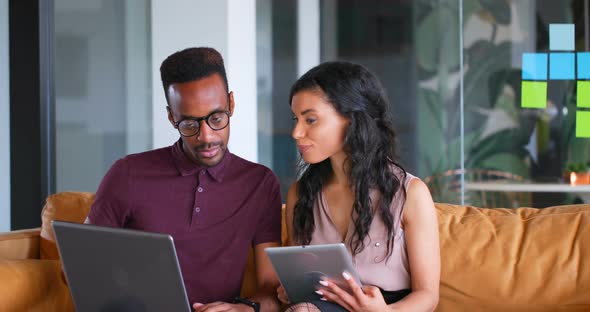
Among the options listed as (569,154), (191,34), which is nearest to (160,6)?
→ (191,34)

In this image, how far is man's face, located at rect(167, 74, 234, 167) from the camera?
7.28ft

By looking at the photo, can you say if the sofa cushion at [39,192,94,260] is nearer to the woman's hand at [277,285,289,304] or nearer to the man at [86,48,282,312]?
the man at [86,48,282,312]

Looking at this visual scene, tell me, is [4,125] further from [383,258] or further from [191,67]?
[383,258]

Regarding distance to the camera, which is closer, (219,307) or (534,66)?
(219,307)

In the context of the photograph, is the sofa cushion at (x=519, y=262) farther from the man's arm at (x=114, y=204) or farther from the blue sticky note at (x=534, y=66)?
the blue sticky note at (x=534, y=66)

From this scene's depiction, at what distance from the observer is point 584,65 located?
14.1 ft

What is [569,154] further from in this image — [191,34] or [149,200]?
[149,200]

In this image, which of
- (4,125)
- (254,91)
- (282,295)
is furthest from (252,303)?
(4,125)

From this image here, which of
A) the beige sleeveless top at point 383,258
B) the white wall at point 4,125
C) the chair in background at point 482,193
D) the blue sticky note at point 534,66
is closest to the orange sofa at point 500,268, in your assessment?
the beige sleeveless top at point 383,258

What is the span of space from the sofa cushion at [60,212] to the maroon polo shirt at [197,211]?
1.87 feet

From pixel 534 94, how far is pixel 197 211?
2890 millimetres

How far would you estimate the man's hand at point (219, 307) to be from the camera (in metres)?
2.09

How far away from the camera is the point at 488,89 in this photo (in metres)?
4.76

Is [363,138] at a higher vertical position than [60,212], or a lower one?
higher
